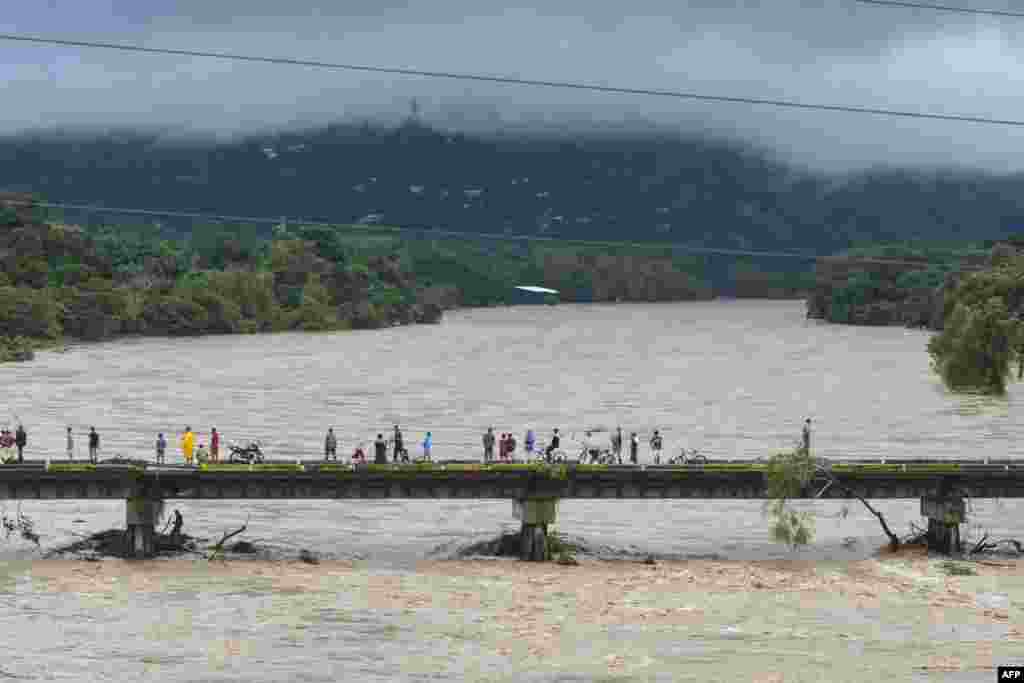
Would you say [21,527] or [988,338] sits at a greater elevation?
[988,338]

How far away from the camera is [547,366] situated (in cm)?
14112

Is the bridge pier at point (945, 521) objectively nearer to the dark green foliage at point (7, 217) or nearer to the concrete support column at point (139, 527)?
the concrete support column at point (139, 527)

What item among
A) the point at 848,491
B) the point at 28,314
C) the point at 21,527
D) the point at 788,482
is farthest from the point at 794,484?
the point at 28,314

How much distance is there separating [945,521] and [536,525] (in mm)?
13343

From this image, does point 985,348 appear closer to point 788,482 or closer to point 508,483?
point 788,482

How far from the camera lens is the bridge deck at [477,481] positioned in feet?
168

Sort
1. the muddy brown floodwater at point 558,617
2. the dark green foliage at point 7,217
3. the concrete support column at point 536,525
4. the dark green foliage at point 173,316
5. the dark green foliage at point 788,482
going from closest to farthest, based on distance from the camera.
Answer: the muddy brown floodwater at point 558,617 < the concrete support column at point 536,525 < the dark green foliage at point 788,482 < the dark green foliage at point 173,316 < the dark green foliage at point 7,217

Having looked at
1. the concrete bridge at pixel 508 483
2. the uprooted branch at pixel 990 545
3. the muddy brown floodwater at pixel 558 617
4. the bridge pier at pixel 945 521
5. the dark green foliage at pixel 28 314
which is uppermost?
the dark green foliage at pixel 28 314

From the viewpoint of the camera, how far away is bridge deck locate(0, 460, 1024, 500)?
51125 mm

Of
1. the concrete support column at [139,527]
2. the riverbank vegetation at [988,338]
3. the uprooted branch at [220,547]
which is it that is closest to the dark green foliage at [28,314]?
the riverbank vegetation at [988,338]

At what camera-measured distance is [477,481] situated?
52688 millimetres

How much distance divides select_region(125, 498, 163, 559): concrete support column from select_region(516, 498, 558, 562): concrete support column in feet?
36.9

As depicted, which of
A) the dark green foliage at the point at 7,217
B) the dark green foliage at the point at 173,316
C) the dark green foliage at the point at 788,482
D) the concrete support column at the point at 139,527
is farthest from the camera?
the dark green foliage at the point at 7,217

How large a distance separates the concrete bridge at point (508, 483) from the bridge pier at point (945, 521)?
32 mm
